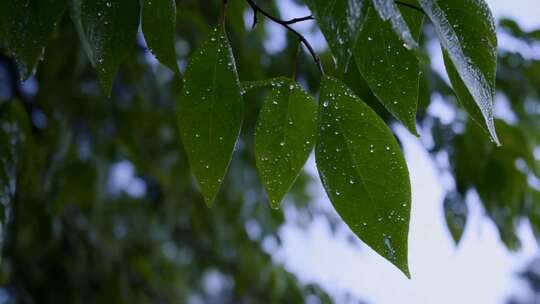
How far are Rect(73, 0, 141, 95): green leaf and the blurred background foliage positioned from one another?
28cm

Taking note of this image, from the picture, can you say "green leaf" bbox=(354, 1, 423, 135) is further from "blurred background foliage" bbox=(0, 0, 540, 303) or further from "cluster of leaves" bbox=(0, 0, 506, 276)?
"blurred background foliage" bbox=(0, 0, 540, 303)

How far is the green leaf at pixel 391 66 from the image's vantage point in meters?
0.48

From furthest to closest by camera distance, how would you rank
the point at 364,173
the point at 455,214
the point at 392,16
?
the point at 455,214
the point at 364,173
the point at 392,16

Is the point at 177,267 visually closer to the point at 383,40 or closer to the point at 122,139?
the point at 122,139

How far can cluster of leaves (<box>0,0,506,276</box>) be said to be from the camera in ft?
1.59

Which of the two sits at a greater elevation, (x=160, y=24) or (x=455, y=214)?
(x=160, y=24)

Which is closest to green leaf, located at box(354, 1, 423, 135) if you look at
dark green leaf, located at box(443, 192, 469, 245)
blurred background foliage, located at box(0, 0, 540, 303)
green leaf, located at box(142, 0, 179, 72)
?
green leaf, located at box(142, 0, 179, 72)

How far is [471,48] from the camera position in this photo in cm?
46

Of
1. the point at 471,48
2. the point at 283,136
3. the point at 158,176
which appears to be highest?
the point at 471,48

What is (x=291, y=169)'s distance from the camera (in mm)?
532

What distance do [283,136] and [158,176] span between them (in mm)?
1027

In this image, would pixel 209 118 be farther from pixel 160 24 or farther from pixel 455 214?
pixel 455 214

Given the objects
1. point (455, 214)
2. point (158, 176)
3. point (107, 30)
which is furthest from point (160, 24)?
point (158, 176)

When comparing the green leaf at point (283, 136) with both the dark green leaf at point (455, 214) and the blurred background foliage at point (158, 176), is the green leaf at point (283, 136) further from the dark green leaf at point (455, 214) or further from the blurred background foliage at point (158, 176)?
the dark green leaf at point (455, 214)
